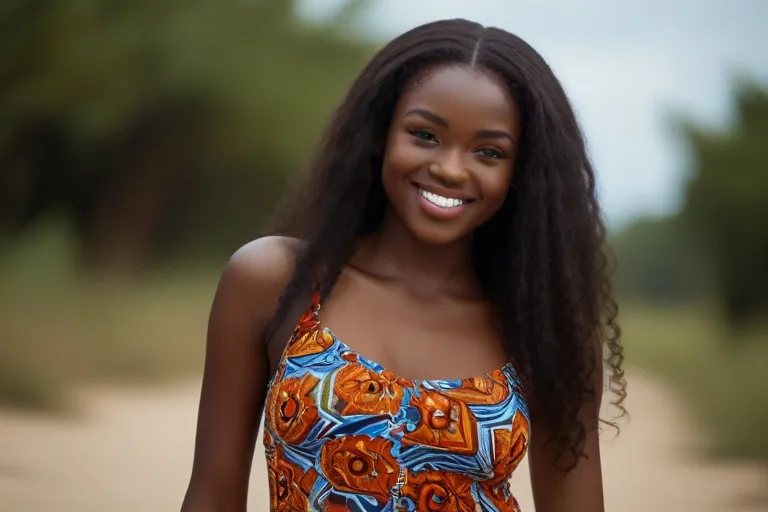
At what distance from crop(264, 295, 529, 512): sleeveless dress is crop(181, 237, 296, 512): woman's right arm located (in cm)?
7

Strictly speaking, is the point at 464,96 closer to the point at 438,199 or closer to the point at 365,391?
the point at 438,199

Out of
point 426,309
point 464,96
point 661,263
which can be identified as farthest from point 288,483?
point 661,263

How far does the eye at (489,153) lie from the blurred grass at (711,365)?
2.42 metres

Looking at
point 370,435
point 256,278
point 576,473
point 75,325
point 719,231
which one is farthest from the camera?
point 75,325

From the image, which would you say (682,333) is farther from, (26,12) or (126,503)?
(26,12)

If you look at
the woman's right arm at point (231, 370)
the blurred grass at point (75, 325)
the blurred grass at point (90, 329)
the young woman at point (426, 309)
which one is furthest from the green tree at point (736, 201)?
the woman's right arm at point (231, 370)

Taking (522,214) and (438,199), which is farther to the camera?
(522,214)

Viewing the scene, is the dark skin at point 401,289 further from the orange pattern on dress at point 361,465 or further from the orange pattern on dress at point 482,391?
the orange pattern on dress at point 361,465

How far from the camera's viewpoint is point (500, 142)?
1.51m

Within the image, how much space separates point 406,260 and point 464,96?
29 cm

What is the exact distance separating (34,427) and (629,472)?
232 cm

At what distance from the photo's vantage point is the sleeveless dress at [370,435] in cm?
144

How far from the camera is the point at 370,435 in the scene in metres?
1.44

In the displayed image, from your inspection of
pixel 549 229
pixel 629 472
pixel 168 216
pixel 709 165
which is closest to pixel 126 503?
pixel 168 216
